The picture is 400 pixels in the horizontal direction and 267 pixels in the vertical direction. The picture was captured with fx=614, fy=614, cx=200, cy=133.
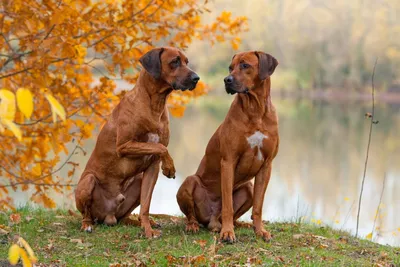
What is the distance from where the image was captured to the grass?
450 cm

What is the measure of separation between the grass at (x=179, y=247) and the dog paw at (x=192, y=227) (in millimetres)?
87

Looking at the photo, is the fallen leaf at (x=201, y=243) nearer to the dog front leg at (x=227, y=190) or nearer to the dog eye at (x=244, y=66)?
the dog front leg at (x=227, y=190)

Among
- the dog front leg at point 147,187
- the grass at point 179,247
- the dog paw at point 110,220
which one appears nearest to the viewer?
the grass at point 179,247

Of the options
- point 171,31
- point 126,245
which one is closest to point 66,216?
point 126,245

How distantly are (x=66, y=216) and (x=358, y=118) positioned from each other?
2894cm

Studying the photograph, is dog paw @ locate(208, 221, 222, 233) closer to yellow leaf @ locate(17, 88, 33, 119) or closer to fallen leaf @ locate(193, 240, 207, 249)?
fallen leaf @ locate(193, 240, 207, 249)

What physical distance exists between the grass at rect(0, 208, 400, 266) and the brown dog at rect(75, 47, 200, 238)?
0.22 metres

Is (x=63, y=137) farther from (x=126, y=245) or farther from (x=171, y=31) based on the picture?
(x=171, y=31)

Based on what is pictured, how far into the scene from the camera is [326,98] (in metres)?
49.1

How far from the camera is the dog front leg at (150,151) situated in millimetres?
5152

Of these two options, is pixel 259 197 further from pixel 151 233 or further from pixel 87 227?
pixel 87 227

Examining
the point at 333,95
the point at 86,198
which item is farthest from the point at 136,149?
the point at 333,95

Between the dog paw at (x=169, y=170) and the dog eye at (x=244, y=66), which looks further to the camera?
the dog paw at (x=169, y=170)

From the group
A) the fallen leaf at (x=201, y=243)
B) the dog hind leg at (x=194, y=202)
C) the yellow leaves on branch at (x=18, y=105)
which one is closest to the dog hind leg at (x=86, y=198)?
the dog hind leg at (x=194, y=202)
